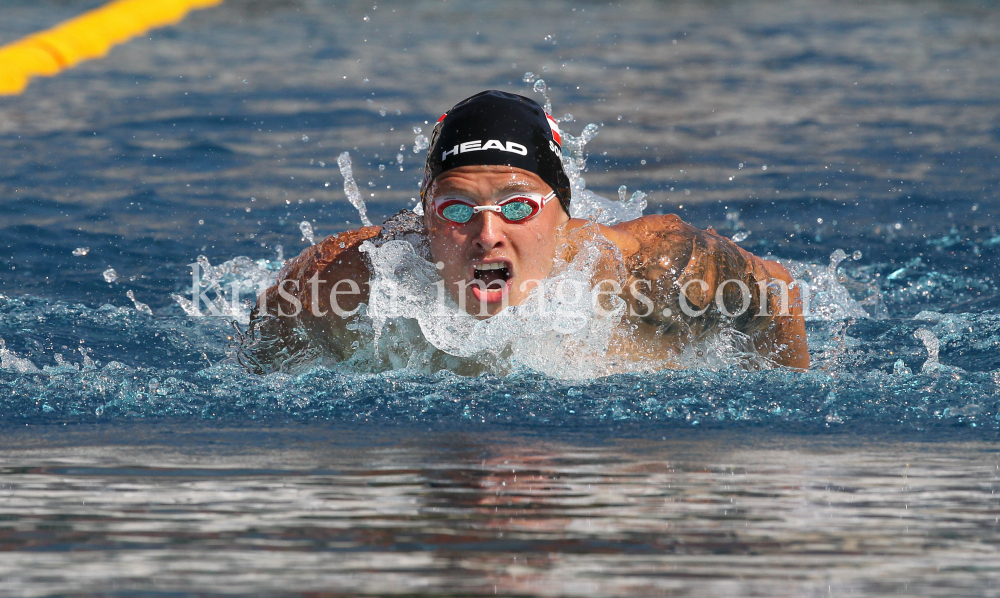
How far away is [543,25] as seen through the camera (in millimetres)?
14164

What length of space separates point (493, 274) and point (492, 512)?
5.49ft

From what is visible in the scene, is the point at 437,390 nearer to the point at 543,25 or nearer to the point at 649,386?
the point at 649,386

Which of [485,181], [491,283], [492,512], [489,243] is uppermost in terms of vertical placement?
[485,181]

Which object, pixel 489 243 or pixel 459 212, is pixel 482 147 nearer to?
pixel 459 212

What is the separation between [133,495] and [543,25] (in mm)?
11989

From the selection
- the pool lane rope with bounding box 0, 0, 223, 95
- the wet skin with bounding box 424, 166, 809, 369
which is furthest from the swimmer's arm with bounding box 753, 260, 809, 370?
the pool lane rope with bounding box 0, 0, 223, 95

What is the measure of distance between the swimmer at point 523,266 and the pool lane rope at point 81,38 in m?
7.29

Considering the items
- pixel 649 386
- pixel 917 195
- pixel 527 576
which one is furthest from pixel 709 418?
pixel 917 195

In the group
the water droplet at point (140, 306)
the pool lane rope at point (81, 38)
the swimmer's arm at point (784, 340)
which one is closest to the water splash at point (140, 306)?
the water droplet at point (140, 306)

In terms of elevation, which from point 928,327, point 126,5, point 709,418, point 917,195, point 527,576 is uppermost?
point 126,5

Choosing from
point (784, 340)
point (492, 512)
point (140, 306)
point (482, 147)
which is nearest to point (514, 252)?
point (482, 147)

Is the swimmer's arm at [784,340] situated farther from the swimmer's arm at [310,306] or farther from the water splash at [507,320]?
the swimmer's arm at [310,306]

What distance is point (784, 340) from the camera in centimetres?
435

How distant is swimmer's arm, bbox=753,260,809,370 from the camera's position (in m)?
4.33
